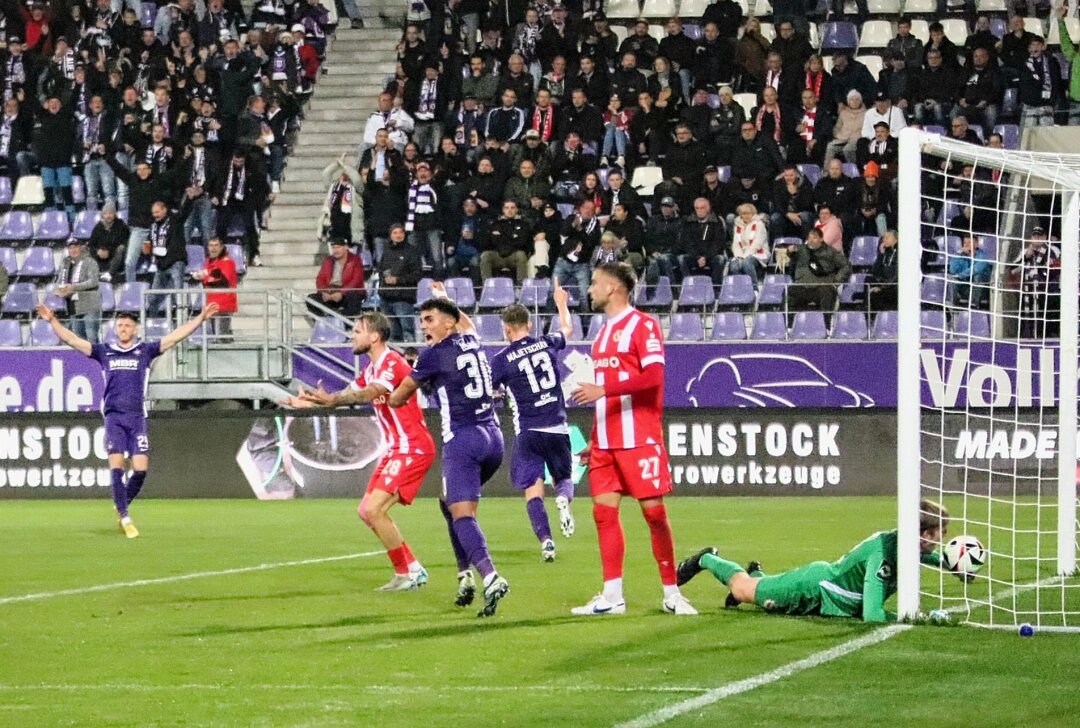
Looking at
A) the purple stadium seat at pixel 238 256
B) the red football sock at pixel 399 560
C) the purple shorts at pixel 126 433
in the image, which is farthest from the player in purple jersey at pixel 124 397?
the purple stadium seat at pixel 238 256

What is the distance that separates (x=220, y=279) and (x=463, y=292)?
3.68m

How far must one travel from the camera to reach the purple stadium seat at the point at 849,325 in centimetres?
2367

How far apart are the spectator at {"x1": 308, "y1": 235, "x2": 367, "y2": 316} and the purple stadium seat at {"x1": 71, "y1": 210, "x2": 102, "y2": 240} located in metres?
5.10

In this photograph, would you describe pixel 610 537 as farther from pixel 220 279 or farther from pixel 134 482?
pixel 220 279

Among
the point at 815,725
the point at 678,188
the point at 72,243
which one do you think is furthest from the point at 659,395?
the point at 72,243

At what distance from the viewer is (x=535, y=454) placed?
48.0ft

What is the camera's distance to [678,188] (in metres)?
25.5

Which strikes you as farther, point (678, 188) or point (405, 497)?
point (678, 188)

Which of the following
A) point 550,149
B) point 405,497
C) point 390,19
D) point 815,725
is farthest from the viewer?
point 390,19

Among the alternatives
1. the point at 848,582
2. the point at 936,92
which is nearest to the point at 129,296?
the point at 936,92

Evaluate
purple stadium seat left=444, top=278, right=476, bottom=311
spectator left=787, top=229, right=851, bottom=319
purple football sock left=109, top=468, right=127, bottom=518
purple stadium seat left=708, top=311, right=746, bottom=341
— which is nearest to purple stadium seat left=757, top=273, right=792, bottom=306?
spectator left=787, top=229, right=851, bottom=319

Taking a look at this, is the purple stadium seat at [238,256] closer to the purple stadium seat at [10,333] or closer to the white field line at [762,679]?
the purple stadium seat at [10,333]

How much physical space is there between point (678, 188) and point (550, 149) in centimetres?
236

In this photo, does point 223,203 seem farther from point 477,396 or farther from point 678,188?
point 477,396
